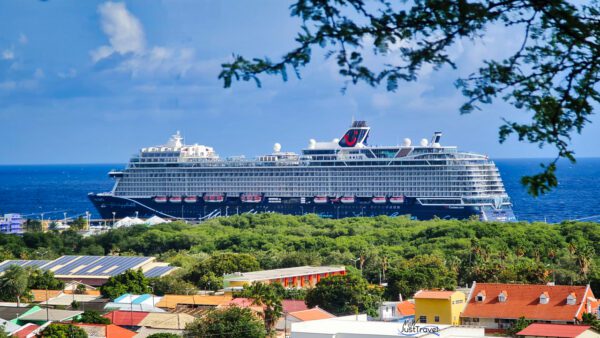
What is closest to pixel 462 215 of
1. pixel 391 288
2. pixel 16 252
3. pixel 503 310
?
pixel 16 252

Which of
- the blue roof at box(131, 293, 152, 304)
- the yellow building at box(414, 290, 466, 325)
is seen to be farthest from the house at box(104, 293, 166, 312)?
the yellow building at box(414, 290, 466, 325)

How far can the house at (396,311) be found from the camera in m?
41.5

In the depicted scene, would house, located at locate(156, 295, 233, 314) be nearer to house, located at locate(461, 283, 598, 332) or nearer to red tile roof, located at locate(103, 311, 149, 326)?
red tile roof, located at locate(103, 311, 149, 326)

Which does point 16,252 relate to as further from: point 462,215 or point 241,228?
point 462,215

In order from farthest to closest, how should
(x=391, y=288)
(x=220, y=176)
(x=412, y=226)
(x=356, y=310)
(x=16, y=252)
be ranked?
(x=220, y=176) → (x=412, y=226) → (x=16, y=252) → (x=391, y=288) → (x=356, y=310)

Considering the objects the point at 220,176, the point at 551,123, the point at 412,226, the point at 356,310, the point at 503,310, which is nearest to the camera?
the point at 551,123

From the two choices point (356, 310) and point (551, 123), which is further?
point (356, 310)

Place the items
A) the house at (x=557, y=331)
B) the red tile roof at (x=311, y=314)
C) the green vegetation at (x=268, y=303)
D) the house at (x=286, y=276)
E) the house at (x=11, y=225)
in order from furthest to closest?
the house at (x=11, y=225)
the house at (x=286, y=276)
the red tile roof at (x=311, y=314)
the green vegetation at (x=268, y=303)
the house at (x=557, y=331)

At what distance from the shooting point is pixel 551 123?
9.13 meters

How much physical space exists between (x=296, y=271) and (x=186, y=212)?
209ft

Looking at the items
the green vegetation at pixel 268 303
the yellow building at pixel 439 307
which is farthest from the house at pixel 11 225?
the yellow building at pixel 439 307

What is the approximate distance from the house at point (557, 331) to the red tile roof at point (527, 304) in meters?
2.24

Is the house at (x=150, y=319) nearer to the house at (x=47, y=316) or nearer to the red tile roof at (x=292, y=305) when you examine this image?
the house at (x=47, y=316)

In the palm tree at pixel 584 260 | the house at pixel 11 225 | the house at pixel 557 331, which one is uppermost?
the house at pixel 11 225
